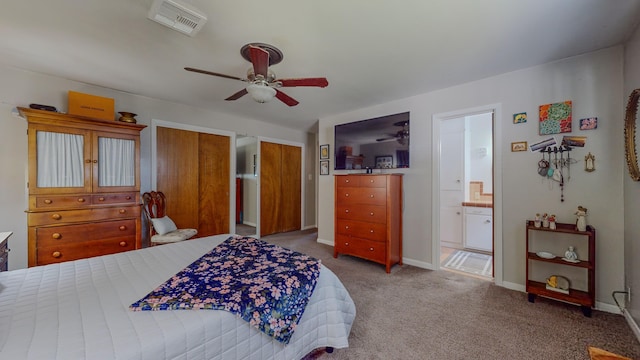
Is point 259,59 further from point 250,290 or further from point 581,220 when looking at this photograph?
point 581,220

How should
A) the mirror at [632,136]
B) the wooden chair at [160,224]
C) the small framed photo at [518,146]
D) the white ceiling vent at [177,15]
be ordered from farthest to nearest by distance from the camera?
the wooden chair at [160,224] → the small framed photo at [518,146] → the mirror at [632,136] → the white ceiling vent at [177,15]

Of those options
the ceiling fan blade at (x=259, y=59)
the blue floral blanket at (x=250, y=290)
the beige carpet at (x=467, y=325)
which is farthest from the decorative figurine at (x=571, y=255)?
the ceiling fan blade at (x=259, y=59)

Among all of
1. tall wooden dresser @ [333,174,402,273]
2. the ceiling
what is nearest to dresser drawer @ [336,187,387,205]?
tall wooden dresser @ [333,174,402,273]

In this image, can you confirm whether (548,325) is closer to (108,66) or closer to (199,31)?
(199,31)

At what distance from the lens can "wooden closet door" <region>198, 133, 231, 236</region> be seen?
398cm

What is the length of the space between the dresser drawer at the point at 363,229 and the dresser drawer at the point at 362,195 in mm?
294

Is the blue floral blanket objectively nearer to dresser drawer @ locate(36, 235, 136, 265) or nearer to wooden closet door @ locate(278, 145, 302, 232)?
dresser drawer @ locate(36, 235, 136, 265)

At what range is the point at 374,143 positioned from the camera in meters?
3.57

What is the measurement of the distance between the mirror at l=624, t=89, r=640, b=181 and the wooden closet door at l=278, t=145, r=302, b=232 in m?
4.61

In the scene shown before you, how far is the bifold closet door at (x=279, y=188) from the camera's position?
15.9ft

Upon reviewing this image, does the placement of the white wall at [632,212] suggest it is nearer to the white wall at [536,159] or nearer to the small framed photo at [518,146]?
the white wall at [536,159]

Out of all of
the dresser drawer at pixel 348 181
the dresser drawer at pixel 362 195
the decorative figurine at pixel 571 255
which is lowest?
the decorative figurine at pixel 571 255

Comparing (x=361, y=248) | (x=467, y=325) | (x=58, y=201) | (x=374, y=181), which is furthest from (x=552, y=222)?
(x=58, y=201)

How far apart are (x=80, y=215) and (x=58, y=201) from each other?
0.23m
